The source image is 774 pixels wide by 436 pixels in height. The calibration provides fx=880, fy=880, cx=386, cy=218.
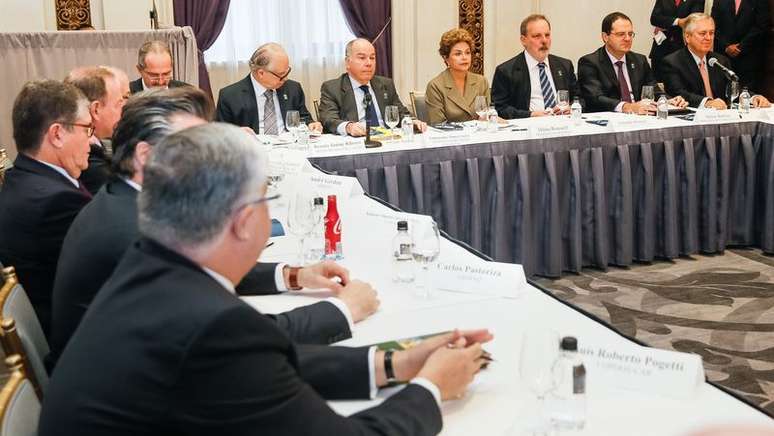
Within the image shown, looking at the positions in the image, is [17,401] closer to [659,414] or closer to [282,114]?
[659,414]

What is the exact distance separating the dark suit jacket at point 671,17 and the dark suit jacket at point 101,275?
6.83 meters

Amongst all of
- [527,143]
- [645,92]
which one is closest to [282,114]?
[527,143]

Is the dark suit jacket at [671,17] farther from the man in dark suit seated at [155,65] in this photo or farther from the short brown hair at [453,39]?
the man in dark suit seated at [155,65]

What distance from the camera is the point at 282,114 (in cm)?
562

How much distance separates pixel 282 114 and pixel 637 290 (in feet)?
8.04

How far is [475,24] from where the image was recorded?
8242mm

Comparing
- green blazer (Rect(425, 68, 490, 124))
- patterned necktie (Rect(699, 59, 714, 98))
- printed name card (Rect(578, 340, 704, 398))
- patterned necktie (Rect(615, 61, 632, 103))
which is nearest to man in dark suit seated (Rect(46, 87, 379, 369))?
printed name card (Rect(578, 340, 704, 398))

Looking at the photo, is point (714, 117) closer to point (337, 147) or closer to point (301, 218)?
point (337, 147)

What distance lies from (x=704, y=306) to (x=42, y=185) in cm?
316

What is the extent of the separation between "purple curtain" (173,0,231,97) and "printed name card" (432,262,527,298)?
18.0 feet

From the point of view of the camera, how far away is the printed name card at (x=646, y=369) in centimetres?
166

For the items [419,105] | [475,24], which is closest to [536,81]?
[419,105]

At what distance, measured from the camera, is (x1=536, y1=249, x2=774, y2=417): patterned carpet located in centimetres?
362

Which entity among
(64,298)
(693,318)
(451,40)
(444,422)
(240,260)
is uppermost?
(451,40)
